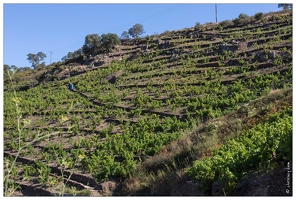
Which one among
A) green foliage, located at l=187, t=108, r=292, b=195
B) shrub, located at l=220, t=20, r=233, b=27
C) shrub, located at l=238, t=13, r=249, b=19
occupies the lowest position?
green foliage, located at l=187, t=108, r=292, b=195

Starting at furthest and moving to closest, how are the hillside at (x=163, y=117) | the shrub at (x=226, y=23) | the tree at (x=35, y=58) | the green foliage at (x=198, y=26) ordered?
1. the tree at (x=35, y=58)
2. the green foliage at (x=198, y=26)
3. the shrub at (x=226, y=23)
4. the hillside at (x=163, y=117)

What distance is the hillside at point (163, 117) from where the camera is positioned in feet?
17.2

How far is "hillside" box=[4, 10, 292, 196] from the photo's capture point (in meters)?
5.24

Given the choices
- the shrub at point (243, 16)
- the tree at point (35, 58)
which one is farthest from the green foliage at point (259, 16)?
the tree at point (35, 58)

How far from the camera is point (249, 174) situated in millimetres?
4879

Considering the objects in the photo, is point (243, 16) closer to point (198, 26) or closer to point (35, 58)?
point (198, 26)

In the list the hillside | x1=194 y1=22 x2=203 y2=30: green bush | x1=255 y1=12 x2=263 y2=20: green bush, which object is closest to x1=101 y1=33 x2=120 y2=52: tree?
the hillside

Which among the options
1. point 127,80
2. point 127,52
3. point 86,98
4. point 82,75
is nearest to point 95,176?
point 86,98

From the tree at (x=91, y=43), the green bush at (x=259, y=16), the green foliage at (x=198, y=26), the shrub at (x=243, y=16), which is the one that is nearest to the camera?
the green bush at (x=259, y=16)

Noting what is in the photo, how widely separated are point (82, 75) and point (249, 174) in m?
26.9

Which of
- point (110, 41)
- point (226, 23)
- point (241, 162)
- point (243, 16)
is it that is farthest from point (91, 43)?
point (241, 162)

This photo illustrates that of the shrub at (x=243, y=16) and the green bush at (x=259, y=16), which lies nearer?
the green bush at (x=259, y=16)

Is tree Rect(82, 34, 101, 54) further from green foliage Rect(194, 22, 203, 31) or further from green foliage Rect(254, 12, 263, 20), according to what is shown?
green foliage Rect(254, 12, 263, 20)

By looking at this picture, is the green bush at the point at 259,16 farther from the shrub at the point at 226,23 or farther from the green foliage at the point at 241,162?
the green foliage at the point at 241,162
